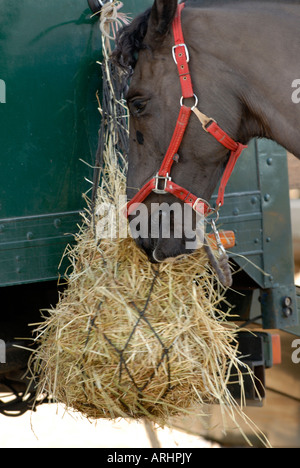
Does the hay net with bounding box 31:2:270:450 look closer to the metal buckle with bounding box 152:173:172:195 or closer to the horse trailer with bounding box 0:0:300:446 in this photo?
Result: the horse trailer with bounding box 0:0:300:446

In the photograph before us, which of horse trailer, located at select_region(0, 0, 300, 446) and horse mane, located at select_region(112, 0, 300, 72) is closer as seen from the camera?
horse mane, located at select_region(112, 0, 300, 72)

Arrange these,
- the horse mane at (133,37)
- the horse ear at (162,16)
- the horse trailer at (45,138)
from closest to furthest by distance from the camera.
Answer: the horse ear at (162,16)
the horse mane at (133,37)
the horse trailer at (45,138)

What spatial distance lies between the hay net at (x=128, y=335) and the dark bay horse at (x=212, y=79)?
0.32m

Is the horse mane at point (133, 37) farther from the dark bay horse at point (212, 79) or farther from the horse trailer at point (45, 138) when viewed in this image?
the horse trailer at point (45, 138)

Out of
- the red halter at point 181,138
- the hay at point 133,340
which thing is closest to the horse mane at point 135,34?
the red halter at point 181,138

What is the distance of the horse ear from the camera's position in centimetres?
196

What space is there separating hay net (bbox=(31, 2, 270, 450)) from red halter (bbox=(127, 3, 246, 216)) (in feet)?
1.00

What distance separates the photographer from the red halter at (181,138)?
6.54 feet

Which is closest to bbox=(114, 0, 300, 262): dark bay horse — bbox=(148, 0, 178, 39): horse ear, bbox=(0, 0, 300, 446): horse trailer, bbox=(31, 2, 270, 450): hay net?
bbox=(148, 0, 178, 39): horse ear

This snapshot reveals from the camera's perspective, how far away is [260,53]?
1.97 metres

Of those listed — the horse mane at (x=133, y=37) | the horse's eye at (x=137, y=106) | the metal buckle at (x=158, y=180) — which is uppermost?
the horse mane at (x=133, y=37)

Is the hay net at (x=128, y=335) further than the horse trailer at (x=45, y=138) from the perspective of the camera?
No

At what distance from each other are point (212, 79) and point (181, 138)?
0.22m

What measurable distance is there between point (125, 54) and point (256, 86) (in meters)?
0.47
